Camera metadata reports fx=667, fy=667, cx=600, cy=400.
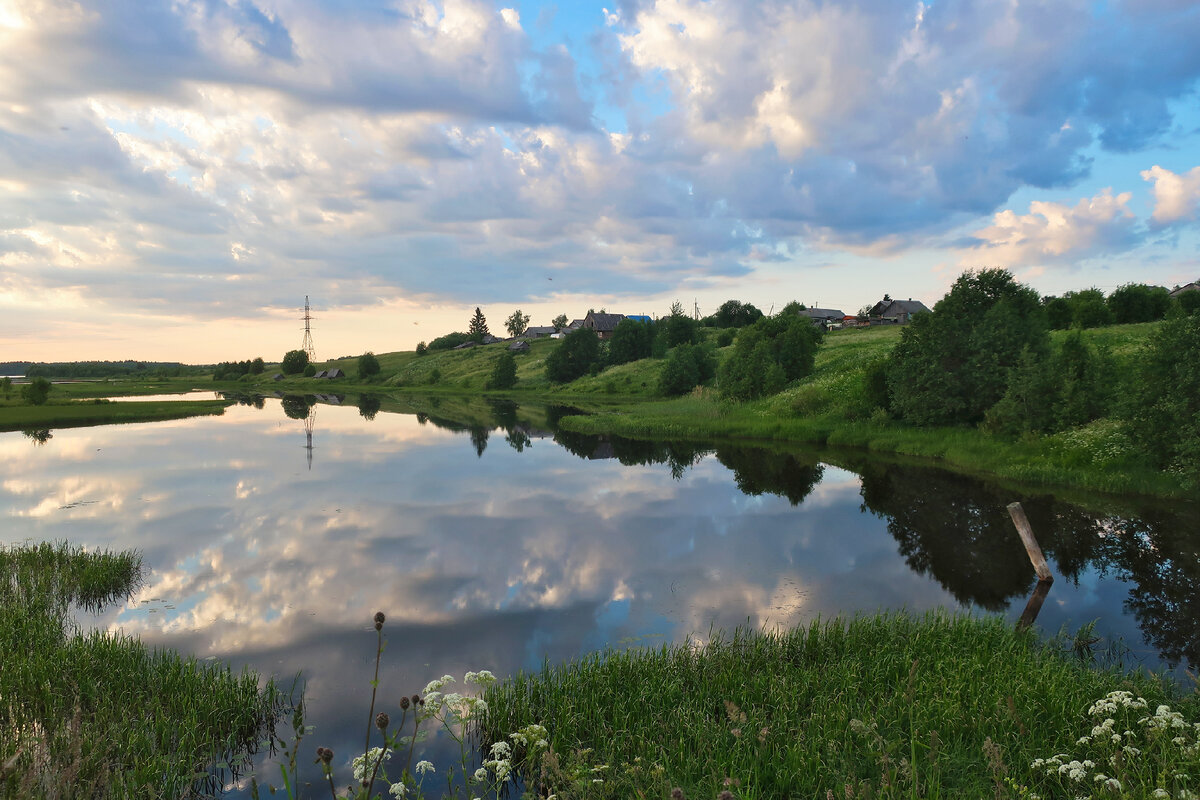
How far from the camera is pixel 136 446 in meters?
42.7

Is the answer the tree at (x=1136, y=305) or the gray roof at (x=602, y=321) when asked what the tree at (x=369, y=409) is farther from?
the tree at (x=1136, y=305)

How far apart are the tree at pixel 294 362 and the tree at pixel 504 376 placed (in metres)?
78.3

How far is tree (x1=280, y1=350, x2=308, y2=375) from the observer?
165875 mm

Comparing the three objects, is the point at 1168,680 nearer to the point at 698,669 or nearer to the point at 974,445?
the point at 698,669

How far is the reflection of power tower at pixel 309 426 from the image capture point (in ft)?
137

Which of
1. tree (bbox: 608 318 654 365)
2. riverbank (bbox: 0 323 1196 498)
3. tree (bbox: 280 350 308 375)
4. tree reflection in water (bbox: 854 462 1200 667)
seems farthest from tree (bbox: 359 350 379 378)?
tree reflection in water (bbox: 854 462 1200 667)

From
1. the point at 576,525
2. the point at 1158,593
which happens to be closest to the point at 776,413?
the point at 576,525

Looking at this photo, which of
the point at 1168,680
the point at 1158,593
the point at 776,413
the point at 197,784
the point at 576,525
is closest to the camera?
the point at 197,784

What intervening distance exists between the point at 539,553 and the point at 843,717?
12.7 metres

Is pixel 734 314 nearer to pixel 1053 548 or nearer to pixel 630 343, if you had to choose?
pixel 630 343

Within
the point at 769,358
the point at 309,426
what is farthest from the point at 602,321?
the point at 309,426

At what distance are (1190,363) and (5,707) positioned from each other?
3402cm

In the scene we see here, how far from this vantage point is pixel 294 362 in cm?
16612

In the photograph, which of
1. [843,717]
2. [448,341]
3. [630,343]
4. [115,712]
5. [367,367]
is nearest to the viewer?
[843,717]
